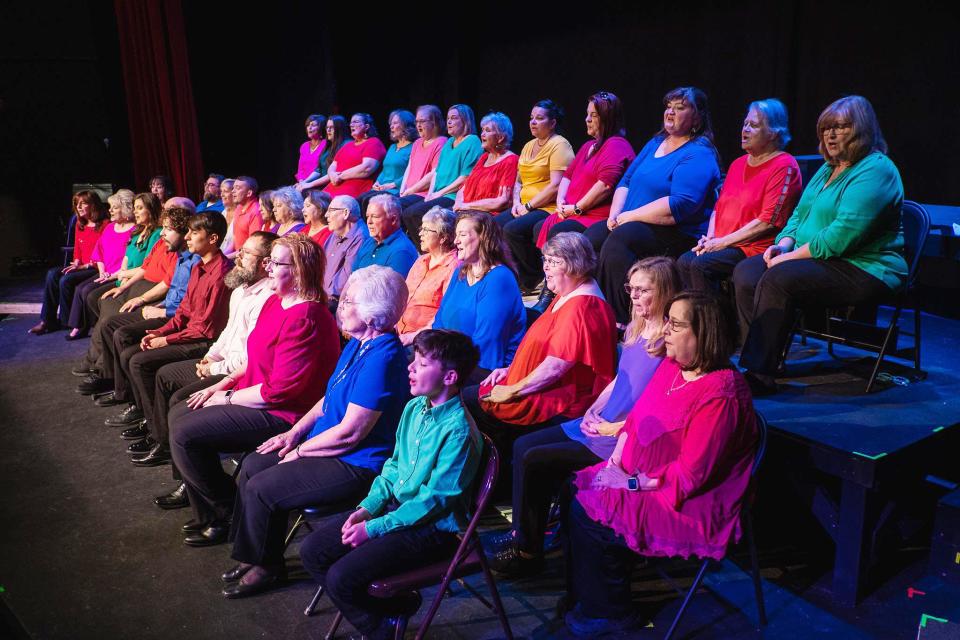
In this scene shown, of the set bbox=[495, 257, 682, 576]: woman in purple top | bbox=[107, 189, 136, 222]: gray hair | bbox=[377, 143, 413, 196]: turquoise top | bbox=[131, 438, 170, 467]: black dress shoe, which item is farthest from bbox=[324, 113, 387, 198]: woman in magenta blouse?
bbox=[495, 257, 682, 576]: woman in purple top

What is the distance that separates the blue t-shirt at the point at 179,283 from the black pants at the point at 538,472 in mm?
2917

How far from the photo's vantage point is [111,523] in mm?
3482

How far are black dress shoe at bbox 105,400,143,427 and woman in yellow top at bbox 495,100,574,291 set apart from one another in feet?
8.12

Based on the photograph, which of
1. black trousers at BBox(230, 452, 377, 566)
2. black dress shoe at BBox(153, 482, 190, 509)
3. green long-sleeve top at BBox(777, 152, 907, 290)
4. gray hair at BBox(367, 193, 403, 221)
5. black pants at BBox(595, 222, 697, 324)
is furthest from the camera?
gray hair at BBox(367, 193, 403, 221)

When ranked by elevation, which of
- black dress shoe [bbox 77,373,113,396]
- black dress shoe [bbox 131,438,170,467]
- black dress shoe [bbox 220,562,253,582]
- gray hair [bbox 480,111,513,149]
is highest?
gray hair [bbox 480,111,513,149]

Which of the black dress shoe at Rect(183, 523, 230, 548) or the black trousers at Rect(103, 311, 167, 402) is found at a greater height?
the black trousers at Rect(103, 311, 167, 402)

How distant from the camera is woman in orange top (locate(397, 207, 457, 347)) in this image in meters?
4.11

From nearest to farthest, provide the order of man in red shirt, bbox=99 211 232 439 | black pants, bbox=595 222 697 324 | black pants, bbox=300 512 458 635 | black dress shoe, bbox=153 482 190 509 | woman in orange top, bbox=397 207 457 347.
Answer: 1. black pants, bbox=300 512 458 635
2. black dress shoe, bbox=153 482 190 509
3. black pants, bbox=595 222 697 324
4. woman in orange top, bbox=397 207 457 347
5. man in red shirt, bbox=99 211 232 439

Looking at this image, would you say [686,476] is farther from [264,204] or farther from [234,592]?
[264,204]

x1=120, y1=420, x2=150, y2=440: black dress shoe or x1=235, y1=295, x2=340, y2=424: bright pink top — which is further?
x1=120, y1=420, x2=150, y2=440: black dress shoe

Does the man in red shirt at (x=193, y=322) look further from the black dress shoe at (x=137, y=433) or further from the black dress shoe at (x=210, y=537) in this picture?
the black dress shoe at (x=210, y=537)

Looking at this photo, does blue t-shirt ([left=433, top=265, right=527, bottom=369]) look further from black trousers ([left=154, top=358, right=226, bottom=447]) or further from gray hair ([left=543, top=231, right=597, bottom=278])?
black trousers ([left=154, top=358, right=226, bottom=447])

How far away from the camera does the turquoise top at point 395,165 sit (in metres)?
6.62

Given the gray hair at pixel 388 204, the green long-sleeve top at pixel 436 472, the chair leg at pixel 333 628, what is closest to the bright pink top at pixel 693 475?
the green long-sleeve top at pixel 436 472
